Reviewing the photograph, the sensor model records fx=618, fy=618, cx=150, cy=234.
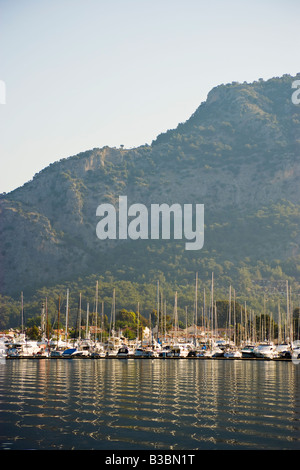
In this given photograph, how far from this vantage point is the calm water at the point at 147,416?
27484 mm

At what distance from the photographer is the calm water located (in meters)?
27.5

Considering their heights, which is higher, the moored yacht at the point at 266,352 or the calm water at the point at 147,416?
the calm water at the point at 147,416

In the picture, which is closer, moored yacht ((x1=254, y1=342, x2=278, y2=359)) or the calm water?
the calm water

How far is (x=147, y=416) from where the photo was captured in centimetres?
3428

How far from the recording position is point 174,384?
5516cm

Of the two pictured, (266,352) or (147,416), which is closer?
(147,416)

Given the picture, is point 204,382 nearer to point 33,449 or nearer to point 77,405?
point 77,405

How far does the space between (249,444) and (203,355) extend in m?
96.4

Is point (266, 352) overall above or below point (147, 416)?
below

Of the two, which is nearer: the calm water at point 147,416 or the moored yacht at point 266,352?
the calm water at point 147,416

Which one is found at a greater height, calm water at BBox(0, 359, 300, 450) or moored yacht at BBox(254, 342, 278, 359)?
calm water at BBox(0, 359, 300, 450)

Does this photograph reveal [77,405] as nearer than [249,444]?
No
